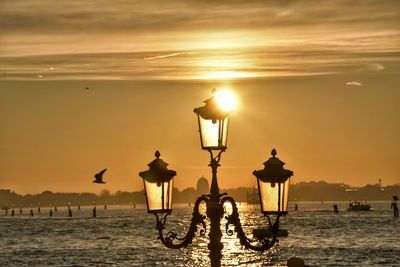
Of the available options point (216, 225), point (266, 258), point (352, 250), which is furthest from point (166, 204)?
point (352, 250)

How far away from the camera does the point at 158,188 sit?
13555 mm

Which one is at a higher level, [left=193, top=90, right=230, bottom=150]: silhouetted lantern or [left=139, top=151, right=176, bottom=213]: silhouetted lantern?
[left=193, top=90, right=230, bottom=150]: silhouetted lantern

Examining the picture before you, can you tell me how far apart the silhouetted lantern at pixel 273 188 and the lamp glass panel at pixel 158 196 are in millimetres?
1265

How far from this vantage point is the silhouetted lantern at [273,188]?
43.2 ft

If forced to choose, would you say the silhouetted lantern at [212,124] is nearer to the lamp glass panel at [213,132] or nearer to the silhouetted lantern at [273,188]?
the lamp glass panel at [213,132]

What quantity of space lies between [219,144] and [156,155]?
3.62 feet

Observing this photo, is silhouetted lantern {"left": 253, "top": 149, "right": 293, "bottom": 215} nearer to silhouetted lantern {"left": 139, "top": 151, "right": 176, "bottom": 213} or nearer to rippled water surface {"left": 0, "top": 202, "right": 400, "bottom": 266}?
silhouetted lantern {"left": 139, "top": 151, "right": 176, "bottom": 213}

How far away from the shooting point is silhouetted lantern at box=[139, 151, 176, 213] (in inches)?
533

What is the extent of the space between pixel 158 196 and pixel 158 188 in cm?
11

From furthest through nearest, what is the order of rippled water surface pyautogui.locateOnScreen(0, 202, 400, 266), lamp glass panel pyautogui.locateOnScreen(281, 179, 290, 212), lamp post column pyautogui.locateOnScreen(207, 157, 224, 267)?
1. rippled water surface pyautogui.locateOnScreen(0, 202, 400, 266)
2. lamp post column pyautogui.locateOnScreen(207, 157, 224, 267)
3. lamp glass panel pyautogui.locateOnScreen(281, 179, 290, 212)

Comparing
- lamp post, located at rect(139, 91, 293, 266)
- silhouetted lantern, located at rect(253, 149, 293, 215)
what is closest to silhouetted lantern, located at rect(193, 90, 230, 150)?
lamp post, located at rect(139, 91, 293, 266)

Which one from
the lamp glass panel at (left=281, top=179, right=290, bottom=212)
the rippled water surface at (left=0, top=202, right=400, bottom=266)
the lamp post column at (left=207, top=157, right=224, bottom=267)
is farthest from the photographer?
the rippled water surface at (left=0, top=202, right=400, bottom=266)

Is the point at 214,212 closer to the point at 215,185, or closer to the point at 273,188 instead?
the point at 215,185

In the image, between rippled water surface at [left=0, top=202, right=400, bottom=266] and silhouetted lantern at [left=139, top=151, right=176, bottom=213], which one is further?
rippled water surface at [left=0, top=202, right=400, bottom=266]
